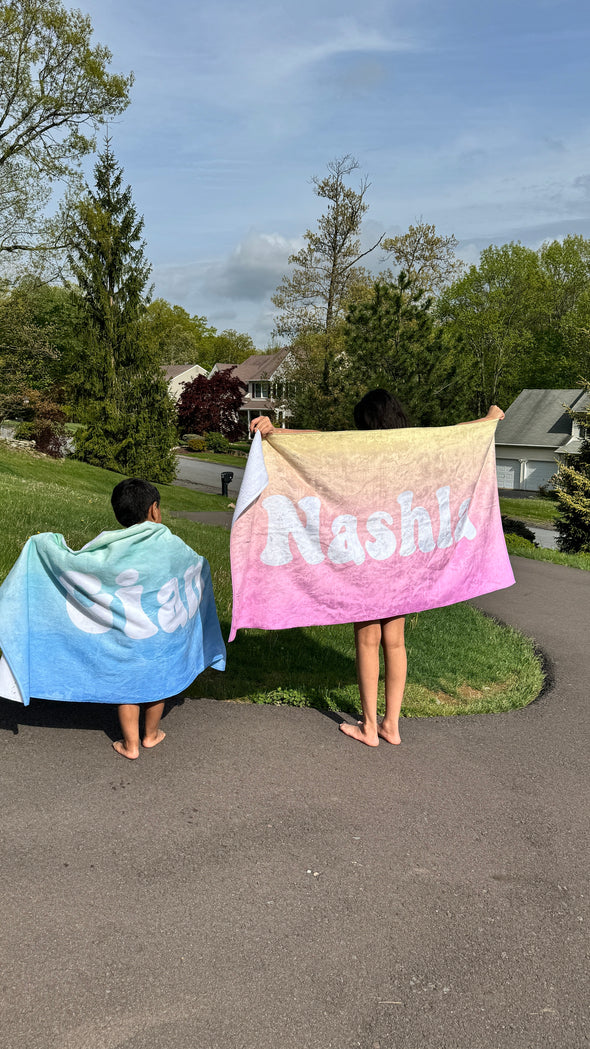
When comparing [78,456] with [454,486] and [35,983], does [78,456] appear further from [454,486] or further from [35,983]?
[35,983]

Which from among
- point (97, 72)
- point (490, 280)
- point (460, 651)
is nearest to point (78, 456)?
point (97, 72)

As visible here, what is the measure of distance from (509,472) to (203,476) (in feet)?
104

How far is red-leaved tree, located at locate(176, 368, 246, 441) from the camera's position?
6122 cm

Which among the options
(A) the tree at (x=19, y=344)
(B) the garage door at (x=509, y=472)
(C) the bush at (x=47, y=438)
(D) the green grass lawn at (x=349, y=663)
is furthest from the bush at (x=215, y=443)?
(D) the green grass lawn at (x=349, y=663)

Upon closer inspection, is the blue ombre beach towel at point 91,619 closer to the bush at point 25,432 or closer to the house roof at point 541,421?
the bush at point 25,432

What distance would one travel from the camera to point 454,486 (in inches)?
203

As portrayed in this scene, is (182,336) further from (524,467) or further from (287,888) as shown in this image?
(287,888)

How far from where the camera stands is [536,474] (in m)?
60.0

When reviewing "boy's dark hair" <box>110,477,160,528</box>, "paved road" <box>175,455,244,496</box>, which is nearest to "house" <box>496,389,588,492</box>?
"paved road" <box>175,455,244,496</box>

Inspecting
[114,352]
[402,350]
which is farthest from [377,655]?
[114,352]

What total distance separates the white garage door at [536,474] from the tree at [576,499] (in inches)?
1507

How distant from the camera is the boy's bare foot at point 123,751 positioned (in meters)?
4.26

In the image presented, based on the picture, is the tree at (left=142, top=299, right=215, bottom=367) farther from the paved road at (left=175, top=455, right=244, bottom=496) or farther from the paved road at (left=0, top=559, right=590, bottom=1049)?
the paved road at (left=0, top=559, right=590, bottom=1049)

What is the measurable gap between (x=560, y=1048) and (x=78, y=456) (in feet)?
90.2
